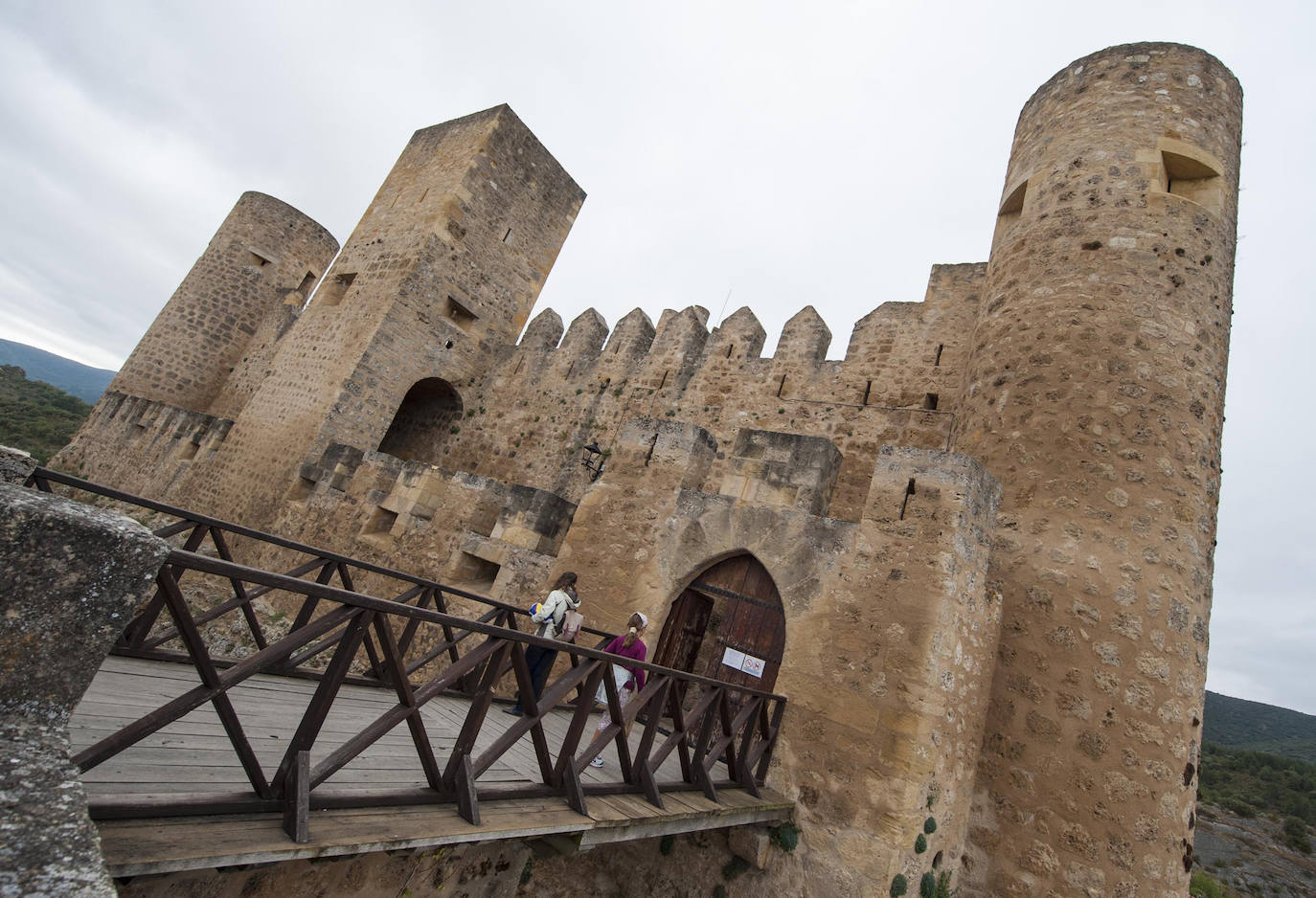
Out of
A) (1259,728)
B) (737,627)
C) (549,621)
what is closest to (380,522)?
(549,621)

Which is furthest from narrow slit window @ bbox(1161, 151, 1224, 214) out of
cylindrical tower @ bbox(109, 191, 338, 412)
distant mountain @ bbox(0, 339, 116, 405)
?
distant mountain @ bbox(0, 339, 116, 405)

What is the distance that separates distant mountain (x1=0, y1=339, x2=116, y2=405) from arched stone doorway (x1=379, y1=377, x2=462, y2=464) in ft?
476

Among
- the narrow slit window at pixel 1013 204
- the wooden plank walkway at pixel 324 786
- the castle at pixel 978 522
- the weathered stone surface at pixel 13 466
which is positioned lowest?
the wooden plank walkway at pixel 324 786

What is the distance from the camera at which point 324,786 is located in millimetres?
2471

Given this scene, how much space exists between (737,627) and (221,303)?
18094 millimetres

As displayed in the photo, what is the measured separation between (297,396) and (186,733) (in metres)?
10.8

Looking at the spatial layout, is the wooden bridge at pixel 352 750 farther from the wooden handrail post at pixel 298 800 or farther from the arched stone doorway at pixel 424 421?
the arched stone doorway at pixel 424 421

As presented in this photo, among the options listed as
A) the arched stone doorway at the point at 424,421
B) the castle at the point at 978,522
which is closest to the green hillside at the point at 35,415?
the arched stone doorway at the point at 424,421

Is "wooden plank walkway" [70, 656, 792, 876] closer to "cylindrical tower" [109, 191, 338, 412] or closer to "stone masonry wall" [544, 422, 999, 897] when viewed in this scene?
"stone masonry wall" [544, 422, 999, 897]

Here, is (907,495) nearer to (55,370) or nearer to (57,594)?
(57,594)

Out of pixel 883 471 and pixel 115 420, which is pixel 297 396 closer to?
pixel 115 420

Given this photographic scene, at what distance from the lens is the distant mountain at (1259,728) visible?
32.3 metres

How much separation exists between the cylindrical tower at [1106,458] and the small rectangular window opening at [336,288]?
12.2 m

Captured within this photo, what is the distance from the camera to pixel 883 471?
4.77 meters
